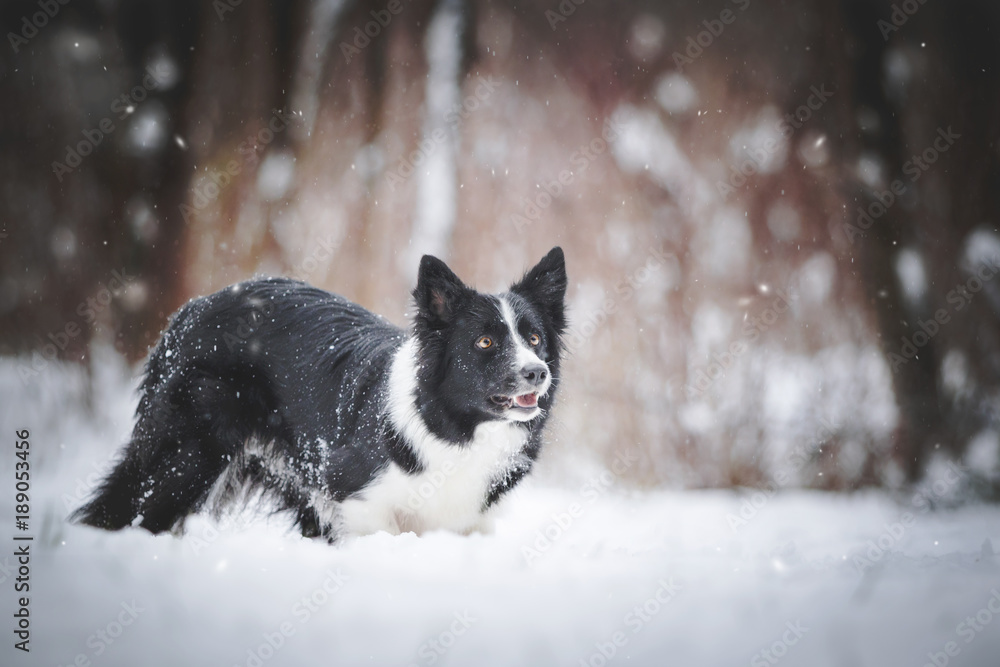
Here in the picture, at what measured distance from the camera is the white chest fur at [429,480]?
353cm

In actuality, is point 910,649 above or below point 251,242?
below

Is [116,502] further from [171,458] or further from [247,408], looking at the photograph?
[247,408]

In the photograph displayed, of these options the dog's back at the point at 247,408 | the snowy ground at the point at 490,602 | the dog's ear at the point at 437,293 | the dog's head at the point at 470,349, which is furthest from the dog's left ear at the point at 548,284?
the snowy ground at the point at 490,602

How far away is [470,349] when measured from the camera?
3629 millimetres

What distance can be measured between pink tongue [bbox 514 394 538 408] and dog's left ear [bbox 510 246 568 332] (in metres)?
0.65

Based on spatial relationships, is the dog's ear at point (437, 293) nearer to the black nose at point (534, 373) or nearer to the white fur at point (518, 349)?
the white fur at point (518, 349)

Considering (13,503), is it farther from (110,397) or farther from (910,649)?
(910,649)

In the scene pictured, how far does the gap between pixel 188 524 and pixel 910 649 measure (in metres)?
3.47

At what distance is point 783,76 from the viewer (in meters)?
5.95

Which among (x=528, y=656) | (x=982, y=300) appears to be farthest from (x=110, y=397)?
(x=982, y=300)

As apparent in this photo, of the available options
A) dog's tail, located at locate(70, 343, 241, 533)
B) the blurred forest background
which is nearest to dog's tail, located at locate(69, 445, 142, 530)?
dog's tail, located at locate(70, 343, 241, 533)

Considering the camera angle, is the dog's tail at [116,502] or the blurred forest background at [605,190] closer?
the dog's tail at [116,502]

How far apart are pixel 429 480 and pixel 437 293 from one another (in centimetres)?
101

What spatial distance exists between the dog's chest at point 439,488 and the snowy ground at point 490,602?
0.28 metres
